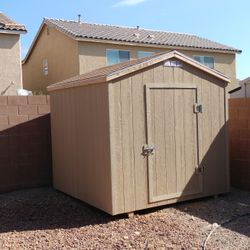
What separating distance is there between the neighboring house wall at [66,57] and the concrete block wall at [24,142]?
11.1 m

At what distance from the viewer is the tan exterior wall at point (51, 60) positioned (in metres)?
20.3

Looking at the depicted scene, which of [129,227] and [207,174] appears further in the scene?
[207,174]

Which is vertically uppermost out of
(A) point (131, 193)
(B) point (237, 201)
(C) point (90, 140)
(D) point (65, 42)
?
(D) point (65, 42)

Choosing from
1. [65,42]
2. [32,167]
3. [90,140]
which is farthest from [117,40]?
[90,140]

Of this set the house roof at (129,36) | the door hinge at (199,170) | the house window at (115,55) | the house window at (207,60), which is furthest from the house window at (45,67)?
the door hinge at (199,170)

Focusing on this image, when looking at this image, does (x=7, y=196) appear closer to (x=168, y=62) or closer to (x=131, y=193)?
(x=131, y=193)

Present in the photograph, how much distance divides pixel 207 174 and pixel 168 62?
2.19 metres

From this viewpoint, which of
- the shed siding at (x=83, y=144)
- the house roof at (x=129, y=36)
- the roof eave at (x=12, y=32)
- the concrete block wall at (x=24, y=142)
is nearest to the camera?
the shed siding at (x=83, y=144)

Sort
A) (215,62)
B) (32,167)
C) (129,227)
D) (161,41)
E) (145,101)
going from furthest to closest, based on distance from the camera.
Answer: (215,62)
(161,41)
(32,167)
(145,101)
(129,227)

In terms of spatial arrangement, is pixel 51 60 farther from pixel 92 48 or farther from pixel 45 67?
pixel 92 48

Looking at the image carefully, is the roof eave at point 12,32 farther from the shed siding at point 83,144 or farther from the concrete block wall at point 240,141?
the concrete block wall at point 240,141

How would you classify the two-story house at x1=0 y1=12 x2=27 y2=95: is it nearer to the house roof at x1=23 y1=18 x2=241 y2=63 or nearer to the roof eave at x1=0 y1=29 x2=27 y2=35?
the roof eave at x1=0 y1=29 x2=27 y2=35

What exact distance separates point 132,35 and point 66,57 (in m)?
4.40

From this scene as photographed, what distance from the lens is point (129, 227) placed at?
19.6 feet
